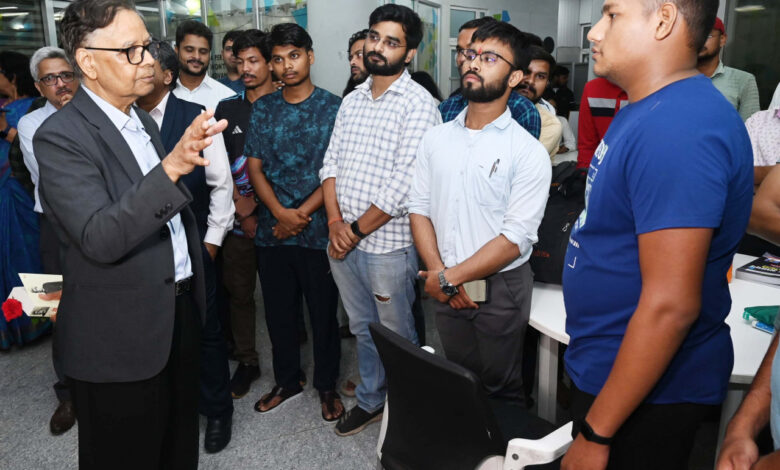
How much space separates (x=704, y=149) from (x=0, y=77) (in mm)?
3813

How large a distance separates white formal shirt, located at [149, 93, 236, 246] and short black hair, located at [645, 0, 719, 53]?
1.72m

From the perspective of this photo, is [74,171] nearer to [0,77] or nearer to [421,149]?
[421,149]

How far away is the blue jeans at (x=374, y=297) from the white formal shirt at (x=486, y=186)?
329 millimetres

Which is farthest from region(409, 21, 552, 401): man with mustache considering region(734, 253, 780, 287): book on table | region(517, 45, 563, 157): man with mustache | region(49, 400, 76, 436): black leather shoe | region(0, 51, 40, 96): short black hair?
region(0, 51, 40, 96): short black hair

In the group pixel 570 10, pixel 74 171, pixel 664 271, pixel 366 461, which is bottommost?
pixel 366 461

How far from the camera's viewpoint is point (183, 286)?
1.55 m

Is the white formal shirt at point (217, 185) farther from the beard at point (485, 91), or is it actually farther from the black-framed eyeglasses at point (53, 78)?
the beard at point (485, 91)

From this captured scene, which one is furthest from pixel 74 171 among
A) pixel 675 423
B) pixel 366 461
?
pixel 366 461

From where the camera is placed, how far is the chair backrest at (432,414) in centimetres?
119

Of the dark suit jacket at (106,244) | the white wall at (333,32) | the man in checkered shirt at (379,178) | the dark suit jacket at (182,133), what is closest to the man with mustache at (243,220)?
the dark suit jacket at (182,133)

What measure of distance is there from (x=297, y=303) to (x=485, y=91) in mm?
1326

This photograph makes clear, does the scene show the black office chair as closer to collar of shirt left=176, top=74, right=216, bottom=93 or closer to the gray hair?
the gray hair

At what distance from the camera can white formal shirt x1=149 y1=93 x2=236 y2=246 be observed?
7.39ft

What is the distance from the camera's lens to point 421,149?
1.98 metres
